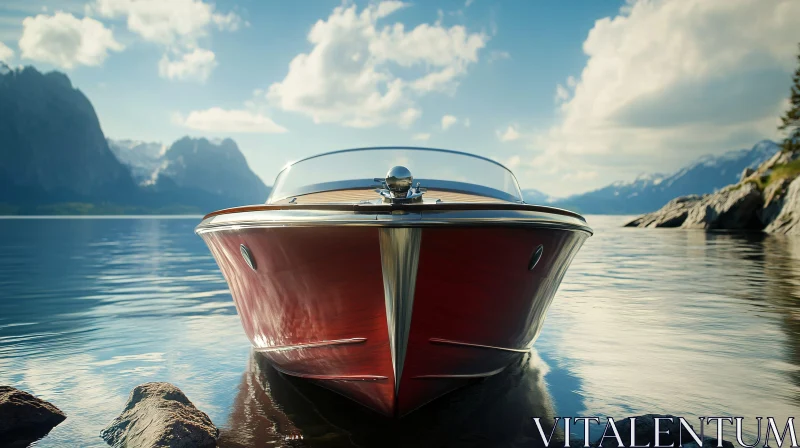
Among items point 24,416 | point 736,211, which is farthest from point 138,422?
point 736,211

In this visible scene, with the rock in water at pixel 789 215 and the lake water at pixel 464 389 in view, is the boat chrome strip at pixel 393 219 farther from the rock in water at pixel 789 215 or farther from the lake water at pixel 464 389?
the rock in water at pixel 789 215

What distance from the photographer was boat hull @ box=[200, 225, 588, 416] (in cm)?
338

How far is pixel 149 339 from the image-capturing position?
6480 mm

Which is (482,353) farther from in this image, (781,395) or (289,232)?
(781,395)

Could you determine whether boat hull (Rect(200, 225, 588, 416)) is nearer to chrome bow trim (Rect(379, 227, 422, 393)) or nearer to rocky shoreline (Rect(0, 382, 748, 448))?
chrome bow trim (Rect(379, 227, 422, 393))

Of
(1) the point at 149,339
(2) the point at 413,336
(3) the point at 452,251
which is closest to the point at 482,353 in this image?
(2) the point at 413,336

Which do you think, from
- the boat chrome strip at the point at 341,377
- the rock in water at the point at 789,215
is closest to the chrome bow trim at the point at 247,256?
the boat chrome strip at the point at 341,377

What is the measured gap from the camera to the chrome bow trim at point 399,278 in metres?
3.27

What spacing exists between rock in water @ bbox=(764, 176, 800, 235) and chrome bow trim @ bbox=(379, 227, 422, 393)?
32864mm

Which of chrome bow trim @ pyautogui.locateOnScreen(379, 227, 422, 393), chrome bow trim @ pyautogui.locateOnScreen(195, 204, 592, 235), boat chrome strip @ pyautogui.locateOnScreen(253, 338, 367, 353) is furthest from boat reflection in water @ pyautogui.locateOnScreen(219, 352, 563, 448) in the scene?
chrome bow trim @ pyautogui.locateOnScreen(195, 204, 592, 235)

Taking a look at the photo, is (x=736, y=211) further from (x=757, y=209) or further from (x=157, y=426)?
(x=157, y=426)

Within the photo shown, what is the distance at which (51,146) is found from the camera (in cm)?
16250

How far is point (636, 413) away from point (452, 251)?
2.01 metres

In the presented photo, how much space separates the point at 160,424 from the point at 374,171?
288cm
